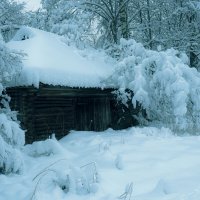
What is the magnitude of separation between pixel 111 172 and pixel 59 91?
5527mm

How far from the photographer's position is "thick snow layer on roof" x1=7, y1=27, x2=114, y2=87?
10.8m

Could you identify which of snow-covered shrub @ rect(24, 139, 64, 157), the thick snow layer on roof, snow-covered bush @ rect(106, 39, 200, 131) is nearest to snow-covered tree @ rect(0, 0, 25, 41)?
the thick snow layer on roof

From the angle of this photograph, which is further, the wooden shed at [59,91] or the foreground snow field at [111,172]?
the wooden shed at [59,91]

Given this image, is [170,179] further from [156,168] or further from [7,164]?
[7,164]

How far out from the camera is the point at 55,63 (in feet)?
39.3

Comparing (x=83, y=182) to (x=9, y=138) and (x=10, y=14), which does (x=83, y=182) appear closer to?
(x=9, y=138)

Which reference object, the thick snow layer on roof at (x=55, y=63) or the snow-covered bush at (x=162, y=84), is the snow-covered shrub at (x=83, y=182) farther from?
the snow-covered bush at (x=162, y=84)

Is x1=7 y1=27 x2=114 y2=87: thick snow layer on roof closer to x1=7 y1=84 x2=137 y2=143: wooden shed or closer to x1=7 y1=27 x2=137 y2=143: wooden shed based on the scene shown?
x1=7 y1=27 x2=137 y2=143: wooden shed

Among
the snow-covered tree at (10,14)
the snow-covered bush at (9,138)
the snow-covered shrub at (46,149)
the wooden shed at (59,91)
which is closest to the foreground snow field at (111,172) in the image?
the snow-covered shrub at (46,149)

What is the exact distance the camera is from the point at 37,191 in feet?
21.1

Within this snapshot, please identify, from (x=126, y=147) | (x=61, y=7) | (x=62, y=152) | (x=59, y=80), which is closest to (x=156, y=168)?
(x=126, y=147)

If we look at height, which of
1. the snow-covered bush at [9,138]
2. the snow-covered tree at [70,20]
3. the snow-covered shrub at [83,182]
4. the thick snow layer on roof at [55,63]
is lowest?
the snow-covered shrub at [83,182]

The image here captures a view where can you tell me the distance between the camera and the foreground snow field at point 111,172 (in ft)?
20.0

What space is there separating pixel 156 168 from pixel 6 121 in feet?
10.6
